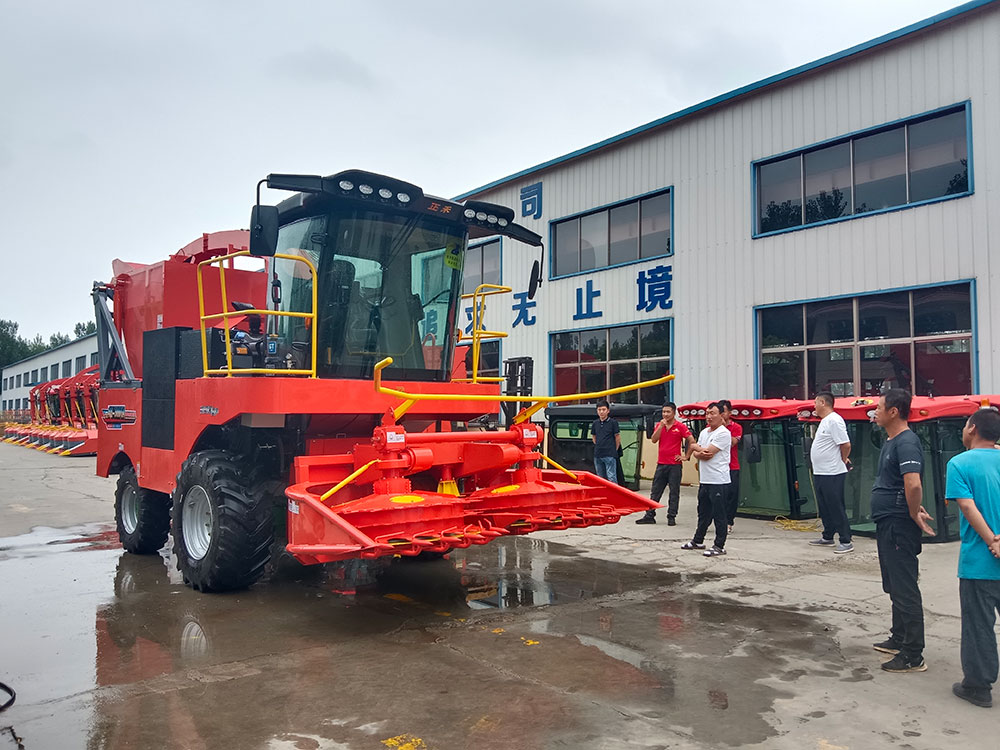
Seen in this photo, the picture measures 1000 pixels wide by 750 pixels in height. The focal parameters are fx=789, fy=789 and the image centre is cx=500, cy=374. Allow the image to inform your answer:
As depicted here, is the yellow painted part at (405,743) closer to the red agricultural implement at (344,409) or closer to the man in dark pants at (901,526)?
the red agricultural implement at (344,409)

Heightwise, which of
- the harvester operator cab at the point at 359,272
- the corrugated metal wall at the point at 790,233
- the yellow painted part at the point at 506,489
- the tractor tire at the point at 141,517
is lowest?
the tractor tire at the point at 141,517

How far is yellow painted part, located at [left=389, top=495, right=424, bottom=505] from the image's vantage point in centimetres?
575

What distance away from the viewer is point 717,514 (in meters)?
8.61

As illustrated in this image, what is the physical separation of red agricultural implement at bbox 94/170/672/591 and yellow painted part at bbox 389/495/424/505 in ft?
0.07

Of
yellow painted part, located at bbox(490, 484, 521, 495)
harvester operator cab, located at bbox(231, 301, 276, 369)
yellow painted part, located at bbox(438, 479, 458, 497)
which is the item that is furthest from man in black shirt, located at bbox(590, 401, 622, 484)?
harvester operator cab, located at bbox(231, 301, 276, 369)

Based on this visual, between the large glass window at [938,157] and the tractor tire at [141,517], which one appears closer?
the tractor tire at [141,517]

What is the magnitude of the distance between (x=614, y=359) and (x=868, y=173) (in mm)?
6624

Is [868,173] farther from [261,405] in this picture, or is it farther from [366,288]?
[261,405]

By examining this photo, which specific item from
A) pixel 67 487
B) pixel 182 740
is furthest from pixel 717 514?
pixel 67 487

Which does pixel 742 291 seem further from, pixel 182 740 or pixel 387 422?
pixel 182 740

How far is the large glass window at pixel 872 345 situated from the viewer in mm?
12102

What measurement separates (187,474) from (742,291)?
36.3ft

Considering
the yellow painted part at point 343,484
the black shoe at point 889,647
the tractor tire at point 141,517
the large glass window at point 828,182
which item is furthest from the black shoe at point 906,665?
the large glass window at point 828,182

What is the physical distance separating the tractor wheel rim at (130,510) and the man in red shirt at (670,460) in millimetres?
6651
